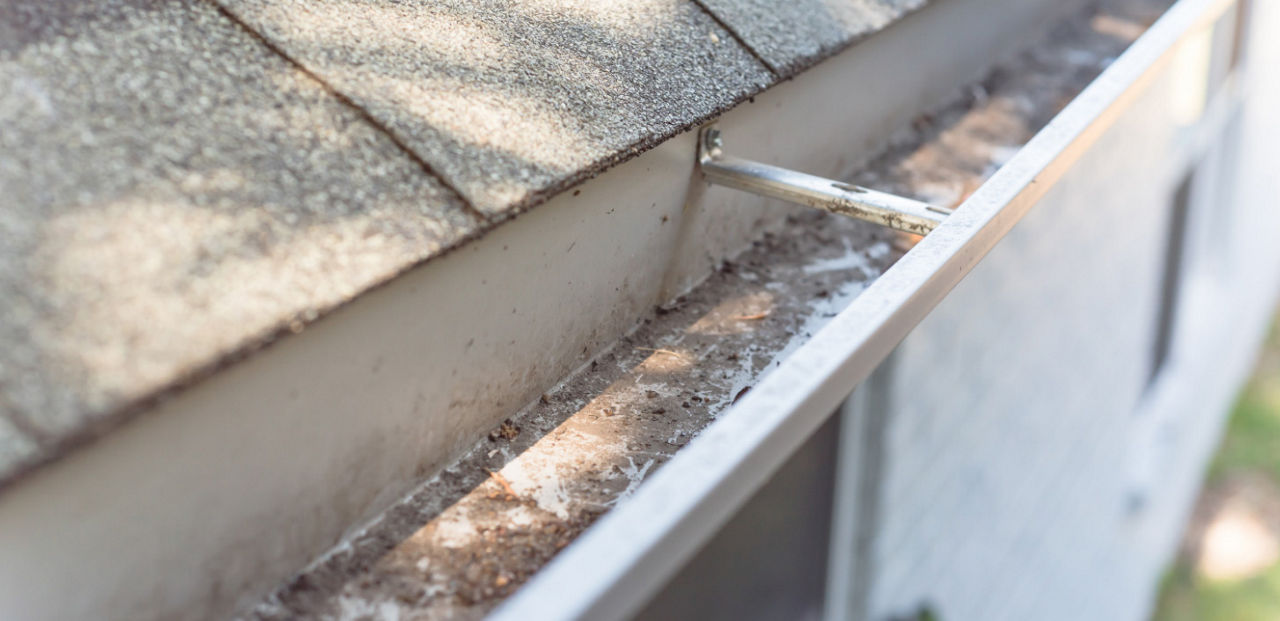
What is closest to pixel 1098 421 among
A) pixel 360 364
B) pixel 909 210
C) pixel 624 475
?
pixel 909 210

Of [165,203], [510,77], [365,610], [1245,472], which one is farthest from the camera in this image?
[1245,472]

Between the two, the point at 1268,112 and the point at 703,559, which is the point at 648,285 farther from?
the point at 1268,112

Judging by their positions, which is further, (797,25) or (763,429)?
(797,25)

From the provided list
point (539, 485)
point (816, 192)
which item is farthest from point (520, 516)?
point (816, 192)

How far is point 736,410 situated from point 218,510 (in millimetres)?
602

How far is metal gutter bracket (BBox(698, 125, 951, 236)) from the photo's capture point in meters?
1.61

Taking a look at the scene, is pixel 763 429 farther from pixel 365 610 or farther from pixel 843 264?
pixel 843 264

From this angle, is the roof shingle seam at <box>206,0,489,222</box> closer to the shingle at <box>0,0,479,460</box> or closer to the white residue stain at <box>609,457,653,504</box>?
the shingle at <box>0,0,479,460</box>

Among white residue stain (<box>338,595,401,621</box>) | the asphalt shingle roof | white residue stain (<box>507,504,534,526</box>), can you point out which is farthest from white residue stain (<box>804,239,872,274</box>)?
white residue stain (<box>338,595,401,621</box>)

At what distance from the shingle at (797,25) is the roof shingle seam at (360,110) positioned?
776mm

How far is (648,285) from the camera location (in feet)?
5.72

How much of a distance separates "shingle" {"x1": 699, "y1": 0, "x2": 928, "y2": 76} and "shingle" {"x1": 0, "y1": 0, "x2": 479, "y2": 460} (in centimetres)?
83

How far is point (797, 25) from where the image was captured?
6.21ft

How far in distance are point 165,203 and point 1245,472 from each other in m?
11.2
